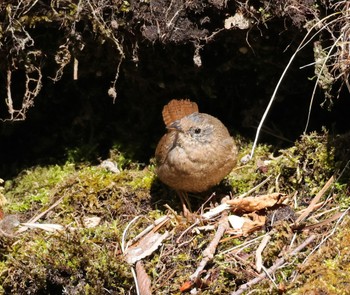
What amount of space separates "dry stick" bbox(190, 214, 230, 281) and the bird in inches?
11.7

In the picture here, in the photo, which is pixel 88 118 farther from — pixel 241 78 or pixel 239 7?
pixel 239 7

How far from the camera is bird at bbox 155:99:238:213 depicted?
3.76 meters

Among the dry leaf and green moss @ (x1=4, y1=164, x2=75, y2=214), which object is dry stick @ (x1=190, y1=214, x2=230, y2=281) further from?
green moss @ (x1=4, y1=164, x2=75, y2=214)

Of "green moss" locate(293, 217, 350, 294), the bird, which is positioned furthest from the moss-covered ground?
the bird

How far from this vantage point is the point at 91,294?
3.47 metres

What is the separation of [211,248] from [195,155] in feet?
2.00

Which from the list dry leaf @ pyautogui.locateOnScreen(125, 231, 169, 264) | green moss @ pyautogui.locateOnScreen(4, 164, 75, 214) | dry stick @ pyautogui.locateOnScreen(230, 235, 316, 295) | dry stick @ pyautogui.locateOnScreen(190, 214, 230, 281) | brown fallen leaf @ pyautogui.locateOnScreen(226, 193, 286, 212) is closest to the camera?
dry stick @ pyautogui.locateOnScreen(230, 235, 316, 295)

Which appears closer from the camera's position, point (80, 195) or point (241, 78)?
point (80, 195)

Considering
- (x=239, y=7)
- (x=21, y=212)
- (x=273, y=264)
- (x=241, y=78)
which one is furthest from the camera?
(x=241, y=78)

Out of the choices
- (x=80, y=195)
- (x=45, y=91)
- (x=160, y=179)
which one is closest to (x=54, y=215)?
(x=80, y=195)

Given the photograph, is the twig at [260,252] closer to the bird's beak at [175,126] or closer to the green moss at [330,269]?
the green moss at [330,269]

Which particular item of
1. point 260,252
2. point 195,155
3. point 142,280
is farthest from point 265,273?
point 195,155

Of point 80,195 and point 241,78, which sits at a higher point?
point 241,78

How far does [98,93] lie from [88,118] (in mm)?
215
